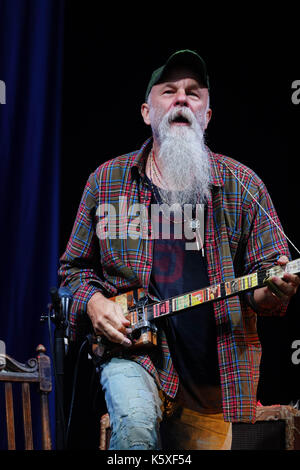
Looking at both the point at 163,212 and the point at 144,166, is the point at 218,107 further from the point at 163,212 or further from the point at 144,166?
the point at 163,212

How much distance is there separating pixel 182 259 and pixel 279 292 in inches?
18.1

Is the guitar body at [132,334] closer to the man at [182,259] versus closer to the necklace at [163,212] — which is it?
the man at [182,259]

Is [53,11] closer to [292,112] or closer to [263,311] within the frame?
[292,112]

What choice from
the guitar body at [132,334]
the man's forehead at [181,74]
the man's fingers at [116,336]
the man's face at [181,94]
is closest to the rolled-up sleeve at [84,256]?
the guitar body at [132,334]

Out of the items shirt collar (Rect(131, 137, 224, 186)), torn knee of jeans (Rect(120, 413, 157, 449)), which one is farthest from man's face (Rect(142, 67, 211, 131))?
torn knee of jeans (Rect(120, 413, 157, 449))

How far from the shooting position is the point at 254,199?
8.34 ft

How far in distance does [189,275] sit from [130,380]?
0.53m

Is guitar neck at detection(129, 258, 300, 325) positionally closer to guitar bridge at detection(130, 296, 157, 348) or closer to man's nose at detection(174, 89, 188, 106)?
guitar bridge at detection(130, 296, 157, 348)

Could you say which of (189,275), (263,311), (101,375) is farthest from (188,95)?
(101,375)

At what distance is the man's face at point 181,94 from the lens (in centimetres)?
274

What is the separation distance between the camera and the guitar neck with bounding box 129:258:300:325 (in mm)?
2215

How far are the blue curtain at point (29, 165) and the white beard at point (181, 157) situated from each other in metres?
0.95

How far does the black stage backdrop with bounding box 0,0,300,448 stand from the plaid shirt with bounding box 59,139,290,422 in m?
1.05

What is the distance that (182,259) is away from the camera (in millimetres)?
2502
